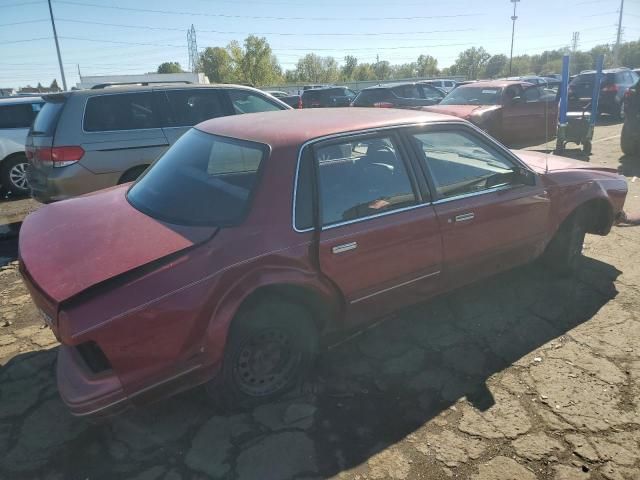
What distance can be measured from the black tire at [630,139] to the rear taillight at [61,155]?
9.47 m

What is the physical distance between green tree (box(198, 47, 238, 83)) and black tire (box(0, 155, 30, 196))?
6799cm

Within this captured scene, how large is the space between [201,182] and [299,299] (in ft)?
3.14

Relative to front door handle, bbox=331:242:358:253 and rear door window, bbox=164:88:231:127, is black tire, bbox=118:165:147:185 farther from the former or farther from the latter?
front door handle, bbox=331:242:358:253

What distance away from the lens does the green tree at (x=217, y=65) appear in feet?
239

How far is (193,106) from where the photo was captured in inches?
239

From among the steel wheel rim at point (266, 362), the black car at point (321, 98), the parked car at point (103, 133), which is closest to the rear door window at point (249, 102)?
the parked car at point (103, 133)

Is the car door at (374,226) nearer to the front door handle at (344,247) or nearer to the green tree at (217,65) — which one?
the front door handle at (344,247)

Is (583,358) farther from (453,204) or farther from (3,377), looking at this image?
(3,377)

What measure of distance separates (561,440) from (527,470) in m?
0.32

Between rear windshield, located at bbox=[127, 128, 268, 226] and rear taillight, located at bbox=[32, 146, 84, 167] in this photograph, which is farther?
rear taillight, located at bbox=[32, 146, 84, 167]

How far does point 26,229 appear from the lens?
9.55 feet

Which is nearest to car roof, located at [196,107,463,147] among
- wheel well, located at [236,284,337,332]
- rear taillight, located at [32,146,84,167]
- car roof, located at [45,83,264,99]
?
wheel well, located at [236,284,337,332]

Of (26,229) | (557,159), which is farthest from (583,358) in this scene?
(26,229)

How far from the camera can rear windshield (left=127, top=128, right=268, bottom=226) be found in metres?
2.59
